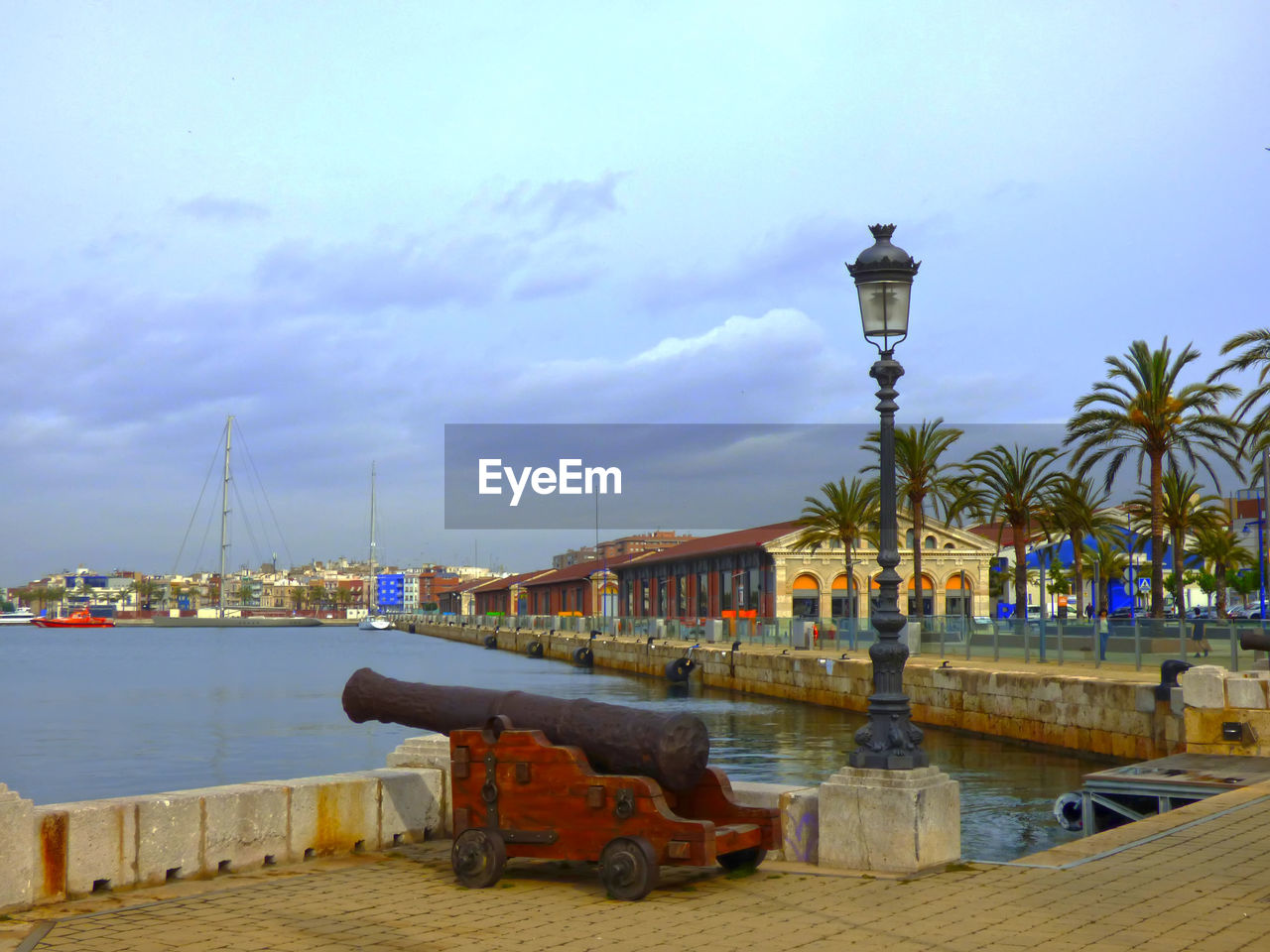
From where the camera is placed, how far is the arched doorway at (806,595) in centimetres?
6862

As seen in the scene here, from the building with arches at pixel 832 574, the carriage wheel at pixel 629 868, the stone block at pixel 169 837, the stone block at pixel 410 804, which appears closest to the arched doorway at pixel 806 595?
the building with arches at pixel 832 574

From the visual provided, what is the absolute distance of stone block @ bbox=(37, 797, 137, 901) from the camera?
273 inches

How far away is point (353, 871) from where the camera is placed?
8.01 m

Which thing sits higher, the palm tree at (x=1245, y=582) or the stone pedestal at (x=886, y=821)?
the palm tree at (x=1245, y=582)

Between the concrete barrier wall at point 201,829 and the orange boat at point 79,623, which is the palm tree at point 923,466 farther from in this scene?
the orange boat at point 79,623

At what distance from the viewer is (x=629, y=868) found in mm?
6965

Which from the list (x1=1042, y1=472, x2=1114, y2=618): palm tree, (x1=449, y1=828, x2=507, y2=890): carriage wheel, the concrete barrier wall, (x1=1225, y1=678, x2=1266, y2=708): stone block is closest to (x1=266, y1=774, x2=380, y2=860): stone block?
the concrete barrier wall

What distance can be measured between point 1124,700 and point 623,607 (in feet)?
258

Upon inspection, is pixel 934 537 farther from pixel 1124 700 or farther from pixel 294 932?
pixel 294 932

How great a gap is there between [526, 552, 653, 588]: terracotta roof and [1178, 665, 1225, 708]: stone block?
252 ft

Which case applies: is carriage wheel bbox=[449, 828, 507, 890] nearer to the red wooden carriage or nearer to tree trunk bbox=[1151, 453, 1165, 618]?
the red wooden carriage

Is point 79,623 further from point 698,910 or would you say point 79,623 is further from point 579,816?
point 698,910

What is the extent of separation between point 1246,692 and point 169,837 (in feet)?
43.8

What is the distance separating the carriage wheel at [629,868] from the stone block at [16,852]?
2.97 m
